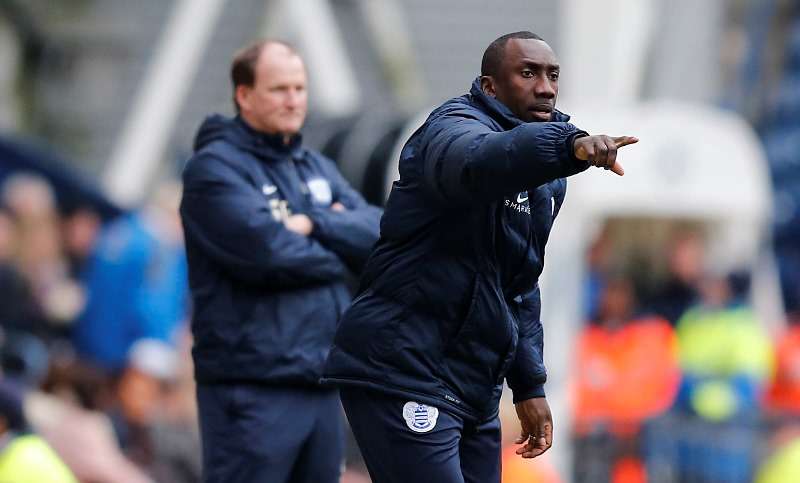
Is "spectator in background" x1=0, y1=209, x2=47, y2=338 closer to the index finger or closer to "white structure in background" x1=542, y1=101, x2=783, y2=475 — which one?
"white structure in background" x1=542, y1=101, x2=783, y2=475

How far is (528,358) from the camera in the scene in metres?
5.36

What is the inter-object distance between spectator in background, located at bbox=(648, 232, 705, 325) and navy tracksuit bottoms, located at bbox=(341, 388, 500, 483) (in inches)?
334

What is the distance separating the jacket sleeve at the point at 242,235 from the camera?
6104 millimetres

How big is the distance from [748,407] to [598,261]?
201 cm

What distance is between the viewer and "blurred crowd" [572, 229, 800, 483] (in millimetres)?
11836

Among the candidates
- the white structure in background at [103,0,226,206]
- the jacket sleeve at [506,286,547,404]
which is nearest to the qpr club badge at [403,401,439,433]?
the jacket sleeve at [506,286,547,404]

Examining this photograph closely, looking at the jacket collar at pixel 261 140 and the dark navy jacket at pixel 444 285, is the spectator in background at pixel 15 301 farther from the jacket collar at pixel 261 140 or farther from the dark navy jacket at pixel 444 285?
the dark navy jacket at pixel 444 285

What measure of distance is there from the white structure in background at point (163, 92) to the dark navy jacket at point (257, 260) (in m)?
9.79

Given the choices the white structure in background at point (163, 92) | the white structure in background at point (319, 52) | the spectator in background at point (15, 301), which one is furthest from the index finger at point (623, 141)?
the white structure in background at point (163, 92)

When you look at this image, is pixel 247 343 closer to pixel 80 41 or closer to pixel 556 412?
pixel 556 412

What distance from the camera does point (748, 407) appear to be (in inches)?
485

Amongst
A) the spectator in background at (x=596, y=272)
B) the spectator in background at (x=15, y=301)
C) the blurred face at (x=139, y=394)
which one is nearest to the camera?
the blurred face at (x=139, y=394)

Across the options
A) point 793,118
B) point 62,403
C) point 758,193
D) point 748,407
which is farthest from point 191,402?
point 793,118

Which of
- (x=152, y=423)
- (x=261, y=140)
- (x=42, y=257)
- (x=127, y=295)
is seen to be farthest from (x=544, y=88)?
(x=42, y=257)
